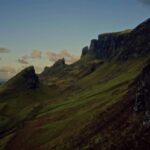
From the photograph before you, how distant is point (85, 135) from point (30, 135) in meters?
41.3

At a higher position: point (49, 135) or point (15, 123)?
point (15, 123)

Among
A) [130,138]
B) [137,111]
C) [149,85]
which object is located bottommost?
[130,138]

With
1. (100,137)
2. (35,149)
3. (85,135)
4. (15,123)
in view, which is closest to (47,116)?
(15,123)

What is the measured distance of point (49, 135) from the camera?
381 ft

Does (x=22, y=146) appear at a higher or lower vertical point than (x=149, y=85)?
lower

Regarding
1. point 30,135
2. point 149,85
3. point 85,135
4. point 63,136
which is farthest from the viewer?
point 30,135

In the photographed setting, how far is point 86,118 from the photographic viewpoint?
116562mm

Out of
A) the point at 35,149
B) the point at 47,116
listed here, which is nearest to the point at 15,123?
the point at 47,116

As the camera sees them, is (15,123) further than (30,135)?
Yes

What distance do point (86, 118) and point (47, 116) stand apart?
4543cm

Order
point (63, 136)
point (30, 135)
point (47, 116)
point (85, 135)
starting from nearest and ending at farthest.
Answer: point (85, 135), point (63, 136), point (30, 135), point (47, 116)

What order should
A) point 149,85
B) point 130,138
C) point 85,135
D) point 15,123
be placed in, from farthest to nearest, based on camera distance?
point 15,123
point 85,135
point 149,85
point 130,138

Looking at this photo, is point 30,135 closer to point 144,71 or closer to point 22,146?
point 22,146

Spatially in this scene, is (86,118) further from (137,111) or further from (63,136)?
(137,111)
